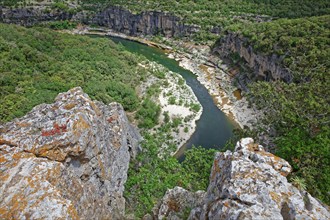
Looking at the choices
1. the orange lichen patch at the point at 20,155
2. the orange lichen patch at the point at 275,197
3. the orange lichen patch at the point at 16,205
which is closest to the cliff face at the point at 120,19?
the orange lichen patch at the point at 20,155

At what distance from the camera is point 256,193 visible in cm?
1296

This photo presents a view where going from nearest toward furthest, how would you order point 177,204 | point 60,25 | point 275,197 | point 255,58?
point 275,197, point 177,204, point 255,58, point 60,25

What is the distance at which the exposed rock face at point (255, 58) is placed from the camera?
55.9 m

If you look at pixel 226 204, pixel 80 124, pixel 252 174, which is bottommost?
pixel 80 124

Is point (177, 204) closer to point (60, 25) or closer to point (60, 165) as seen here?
point (60, 165)

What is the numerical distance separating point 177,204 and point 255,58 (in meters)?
51.4

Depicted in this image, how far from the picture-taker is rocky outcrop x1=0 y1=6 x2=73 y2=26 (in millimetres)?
118562

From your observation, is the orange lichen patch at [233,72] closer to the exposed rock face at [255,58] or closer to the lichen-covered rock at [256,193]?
the exposed rock face at [255,58]

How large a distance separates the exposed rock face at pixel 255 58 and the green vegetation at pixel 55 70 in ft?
89.8

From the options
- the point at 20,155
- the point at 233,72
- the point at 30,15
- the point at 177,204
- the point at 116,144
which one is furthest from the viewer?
the point at 30,15

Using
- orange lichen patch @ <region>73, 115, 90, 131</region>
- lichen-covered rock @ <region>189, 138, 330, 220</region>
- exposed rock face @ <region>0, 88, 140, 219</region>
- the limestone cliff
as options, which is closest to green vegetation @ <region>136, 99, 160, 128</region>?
exposed rock face @ <region>0, 88, 140, 219</region>

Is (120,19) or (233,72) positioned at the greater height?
(120,19)

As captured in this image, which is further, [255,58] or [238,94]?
[255,58]

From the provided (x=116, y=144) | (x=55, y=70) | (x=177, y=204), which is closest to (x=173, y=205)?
(x=177, y=204)
